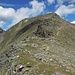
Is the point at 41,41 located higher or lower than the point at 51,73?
higher

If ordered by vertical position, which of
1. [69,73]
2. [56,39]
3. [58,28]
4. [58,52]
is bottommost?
[69,73]

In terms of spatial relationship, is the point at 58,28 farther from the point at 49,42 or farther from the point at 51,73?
the point at 51,73

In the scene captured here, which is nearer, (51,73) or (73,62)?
(51,73)

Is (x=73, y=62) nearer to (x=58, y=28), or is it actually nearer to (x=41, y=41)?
(x=41, y=41)

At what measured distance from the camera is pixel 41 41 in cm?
11025

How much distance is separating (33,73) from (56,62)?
44.7ft

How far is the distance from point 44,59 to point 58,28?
6223cm

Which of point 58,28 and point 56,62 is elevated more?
point 58,28

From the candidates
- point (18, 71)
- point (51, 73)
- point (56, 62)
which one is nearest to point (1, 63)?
point (18, 71)

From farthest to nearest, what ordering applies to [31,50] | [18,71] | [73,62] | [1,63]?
[1,63] → [31,50] → [73,62] → [18,71]

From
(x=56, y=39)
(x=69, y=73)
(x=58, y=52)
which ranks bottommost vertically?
(x=69, y=73)

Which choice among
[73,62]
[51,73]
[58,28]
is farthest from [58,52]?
[58,28]

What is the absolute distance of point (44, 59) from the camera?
82.1 m

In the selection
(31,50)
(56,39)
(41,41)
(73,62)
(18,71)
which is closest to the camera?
(18,71)
